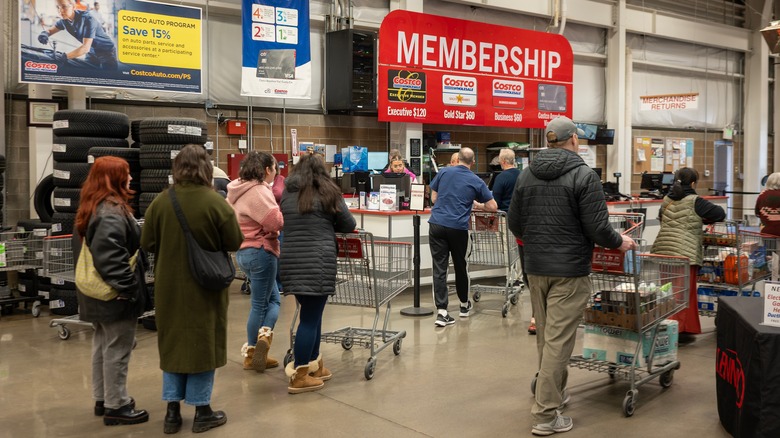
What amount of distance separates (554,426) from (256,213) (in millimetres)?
2441

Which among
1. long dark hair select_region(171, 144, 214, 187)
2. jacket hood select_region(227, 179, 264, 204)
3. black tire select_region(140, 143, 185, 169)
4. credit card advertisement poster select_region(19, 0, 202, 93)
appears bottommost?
jacket hood select_region(227, 179, 264, 204)

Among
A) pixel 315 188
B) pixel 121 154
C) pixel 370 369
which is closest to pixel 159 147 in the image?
pixel 121 154

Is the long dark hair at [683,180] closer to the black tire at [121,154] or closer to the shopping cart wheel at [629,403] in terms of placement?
the shopping cart wheel at [629,403]

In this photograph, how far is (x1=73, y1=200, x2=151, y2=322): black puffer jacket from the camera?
4.09 m

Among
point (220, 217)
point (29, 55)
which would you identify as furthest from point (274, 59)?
point (220, 217)

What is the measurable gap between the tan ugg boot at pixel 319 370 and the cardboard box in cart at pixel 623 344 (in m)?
1.80

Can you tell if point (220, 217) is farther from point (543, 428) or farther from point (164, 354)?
point (543, 428)

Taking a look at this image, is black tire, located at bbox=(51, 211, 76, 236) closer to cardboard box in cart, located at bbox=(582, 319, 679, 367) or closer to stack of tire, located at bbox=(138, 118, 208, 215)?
stack of tire, located at bbox=(138, 118, 208, 215)

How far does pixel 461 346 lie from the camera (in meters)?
6.23

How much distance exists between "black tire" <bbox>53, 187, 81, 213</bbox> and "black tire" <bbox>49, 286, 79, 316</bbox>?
2.68 feet

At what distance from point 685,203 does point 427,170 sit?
616 centimetres

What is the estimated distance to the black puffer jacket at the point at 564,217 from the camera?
400 cm

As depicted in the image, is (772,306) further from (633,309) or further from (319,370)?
(319,370)

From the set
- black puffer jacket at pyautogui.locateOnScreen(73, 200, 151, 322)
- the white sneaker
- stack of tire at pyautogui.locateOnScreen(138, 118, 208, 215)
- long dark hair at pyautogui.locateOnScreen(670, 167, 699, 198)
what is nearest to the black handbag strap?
black puffer jacket at pyautogui.locateOnScreen(73, 200, 151, 322)
